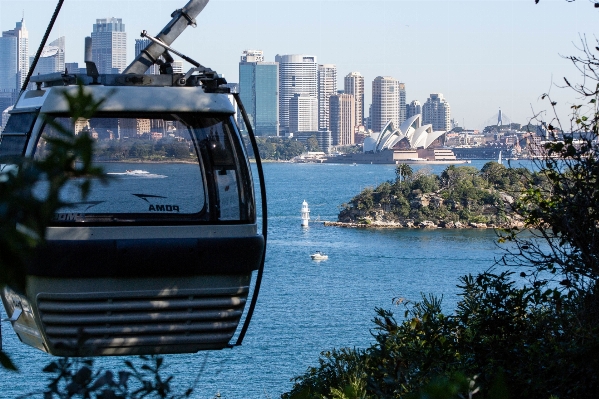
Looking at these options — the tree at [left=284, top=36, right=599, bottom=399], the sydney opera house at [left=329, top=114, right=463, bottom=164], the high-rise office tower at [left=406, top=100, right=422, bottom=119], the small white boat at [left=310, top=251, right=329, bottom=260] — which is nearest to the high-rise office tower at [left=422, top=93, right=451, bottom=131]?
the high-rise office tower at [left=406, top=100, right=422, bottom=119]

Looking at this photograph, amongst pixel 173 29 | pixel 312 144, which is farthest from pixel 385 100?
pixel 173 29

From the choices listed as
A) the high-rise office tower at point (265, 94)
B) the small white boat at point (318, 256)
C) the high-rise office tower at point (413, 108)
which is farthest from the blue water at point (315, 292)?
the high-rise office tower at point (413, 108)

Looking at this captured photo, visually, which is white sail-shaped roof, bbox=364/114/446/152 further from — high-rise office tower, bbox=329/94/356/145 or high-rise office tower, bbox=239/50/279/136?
high-rise office tower, bbox=329/94/356/145

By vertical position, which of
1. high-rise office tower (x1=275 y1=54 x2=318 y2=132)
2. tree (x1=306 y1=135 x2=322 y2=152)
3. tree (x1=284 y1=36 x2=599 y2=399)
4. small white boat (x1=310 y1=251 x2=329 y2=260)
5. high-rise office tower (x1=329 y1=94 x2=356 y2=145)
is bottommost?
small white boat (x1=310 y1=251 x2=329 y2=260)

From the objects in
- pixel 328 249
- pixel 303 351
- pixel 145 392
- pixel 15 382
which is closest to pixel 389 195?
pixel 328 249

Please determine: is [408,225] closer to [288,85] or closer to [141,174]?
[141,174]

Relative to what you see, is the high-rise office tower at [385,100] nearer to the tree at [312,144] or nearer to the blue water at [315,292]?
the tree at [312,144]
